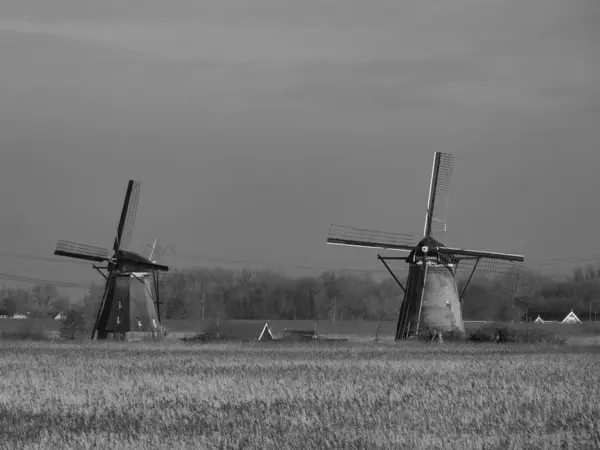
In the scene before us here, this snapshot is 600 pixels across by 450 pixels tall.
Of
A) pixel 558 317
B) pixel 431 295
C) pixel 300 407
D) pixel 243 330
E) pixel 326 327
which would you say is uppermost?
pixel 558 317

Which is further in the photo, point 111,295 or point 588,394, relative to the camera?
point 111,295

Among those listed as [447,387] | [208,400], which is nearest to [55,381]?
[208,400]

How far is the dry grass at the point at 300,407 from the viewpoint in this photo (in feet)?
50.5

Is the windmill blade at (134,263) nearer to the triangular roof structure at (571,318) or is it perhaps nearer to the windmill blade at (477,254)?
the windmill blade at (477,254)

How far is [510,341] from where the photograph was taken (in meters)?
67.6

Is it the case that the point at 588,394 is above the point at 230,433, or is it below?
above

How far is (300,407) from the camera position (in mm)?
19844

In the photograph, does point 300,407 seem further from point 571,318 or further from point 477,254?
point 571,318

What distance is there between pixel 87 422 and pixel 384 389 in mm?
8759

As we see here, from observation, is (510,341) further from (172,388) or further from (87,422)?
(87,422)

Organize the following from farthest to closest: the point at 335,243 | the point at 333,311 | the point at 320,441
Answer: the point at 333,311, the point at 335,243, the point at 320,441

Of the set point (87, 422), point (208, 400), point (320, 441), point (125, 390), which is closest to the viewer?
point (320, 441)

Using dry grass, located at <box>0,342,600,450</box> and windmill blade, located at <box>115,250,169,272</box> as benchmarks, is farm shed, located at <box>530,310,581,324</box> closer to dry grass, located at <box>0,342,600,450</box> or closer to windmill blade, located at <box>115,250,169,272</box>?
windmill blade, located at <box>115,250,169,272</box>

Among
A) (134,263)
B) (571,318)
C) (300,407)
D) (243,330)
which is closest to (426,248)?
(134,263)
